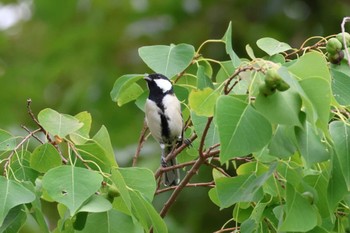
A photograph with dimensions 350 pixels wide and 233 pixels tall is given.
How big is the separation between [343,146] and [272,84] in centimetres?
27

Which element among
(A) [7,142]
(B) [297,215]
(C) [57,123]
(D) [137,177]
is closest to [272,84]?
(B) [297,215]

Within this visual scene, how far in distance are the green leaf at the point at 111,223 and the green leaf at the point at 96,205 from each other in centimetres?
8

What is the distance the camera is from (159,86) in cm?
320

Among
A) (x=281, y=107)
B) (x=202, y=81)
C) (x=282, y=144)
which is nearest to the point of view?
(x=281, y=107)

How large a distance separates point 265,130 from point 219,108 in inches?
5.0

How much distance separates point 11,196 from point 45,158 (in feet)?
0.79

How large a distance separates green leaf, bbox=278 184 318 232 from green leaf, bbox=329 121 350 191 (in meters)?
0.13

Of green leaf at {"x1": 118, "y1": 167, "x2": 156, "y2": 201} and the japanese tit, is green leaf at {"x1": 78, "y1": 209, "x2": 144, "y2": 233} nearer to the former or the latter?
green leaf at {"x1": 118, "y1": 167, "x2": 156, "y2": 201}

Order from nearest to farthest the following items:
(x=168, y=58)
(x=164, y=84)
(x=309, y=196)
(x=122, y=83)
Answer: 1. (x=309, y=196)
2. (x=168, y=58)
3. (x=122, y=83)
4. (x=164, y=84)

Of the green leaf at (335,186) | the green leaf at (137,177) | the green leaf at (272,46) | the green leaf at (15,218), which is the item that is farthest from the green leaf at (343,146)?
the green leaf at (15,218)

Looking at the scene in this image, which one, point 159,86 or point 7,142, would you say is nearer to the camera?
point 7,142

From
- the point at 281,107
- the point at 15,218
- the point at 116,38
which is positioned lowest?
the point at 116,38

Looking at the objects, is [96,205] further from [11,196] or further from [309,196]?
[309,196]

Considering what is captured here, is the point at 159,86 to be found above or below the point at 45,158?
below
